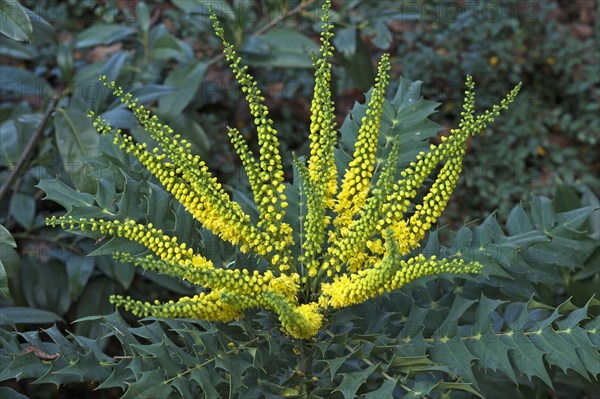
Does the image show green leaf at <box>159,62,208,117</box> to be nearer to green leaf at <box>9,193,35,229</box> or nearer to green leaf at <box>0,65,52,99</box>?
green leaf at <box>0,65,52,99</box>

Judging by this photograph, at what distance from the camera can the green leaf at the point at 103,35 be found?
144 inches

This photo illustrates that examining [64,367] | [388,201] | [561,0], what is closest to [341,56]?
[388,201]

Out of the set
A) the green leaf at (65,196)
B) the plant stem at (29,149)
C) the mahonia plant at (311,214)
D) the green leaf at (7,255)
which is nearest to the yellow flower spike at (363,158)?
the mahonia plant at (311,214)

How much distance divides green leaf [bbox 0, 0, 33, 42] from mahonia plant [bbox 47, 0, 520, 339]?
29.5 inches

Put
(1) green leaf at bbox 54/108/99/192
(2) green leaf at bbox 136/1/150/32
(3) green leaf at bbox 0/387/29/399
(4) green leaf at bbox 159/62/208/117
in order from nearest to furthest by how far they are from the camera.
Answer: (3) green leaf at bbox 0/387/29/399
(1) green leaf at bbox 54/108/99/192
(4) green leaf at bbox 159/62/208/117
(2) green leaf at bbox 136/1/150/32

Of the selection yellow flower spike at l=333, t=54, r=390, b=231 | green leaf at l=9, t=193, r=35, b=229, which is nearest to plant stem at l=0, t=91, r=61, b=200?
green leaf at l=9, t=193, r=35, b=229

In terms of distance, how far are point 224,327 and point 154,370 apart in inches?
9.9

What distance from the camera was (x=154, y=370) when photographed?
71.0 inches

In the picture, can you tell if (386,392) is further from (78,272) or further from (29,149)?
(29,149)

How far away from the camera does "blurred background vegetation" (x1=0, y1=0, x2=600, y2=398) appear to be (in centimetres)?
311

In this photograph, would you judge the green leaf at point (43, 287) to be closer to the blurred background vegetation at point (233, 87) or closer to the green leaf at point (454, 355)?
the blurred background vegetation at point (233, 87)

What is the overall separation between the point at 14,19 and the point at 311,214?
1.26 meters

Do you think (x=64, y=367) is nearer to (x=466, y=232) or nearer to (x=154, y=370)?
(x=154, y=370)

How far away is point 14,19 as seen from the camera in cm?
245
